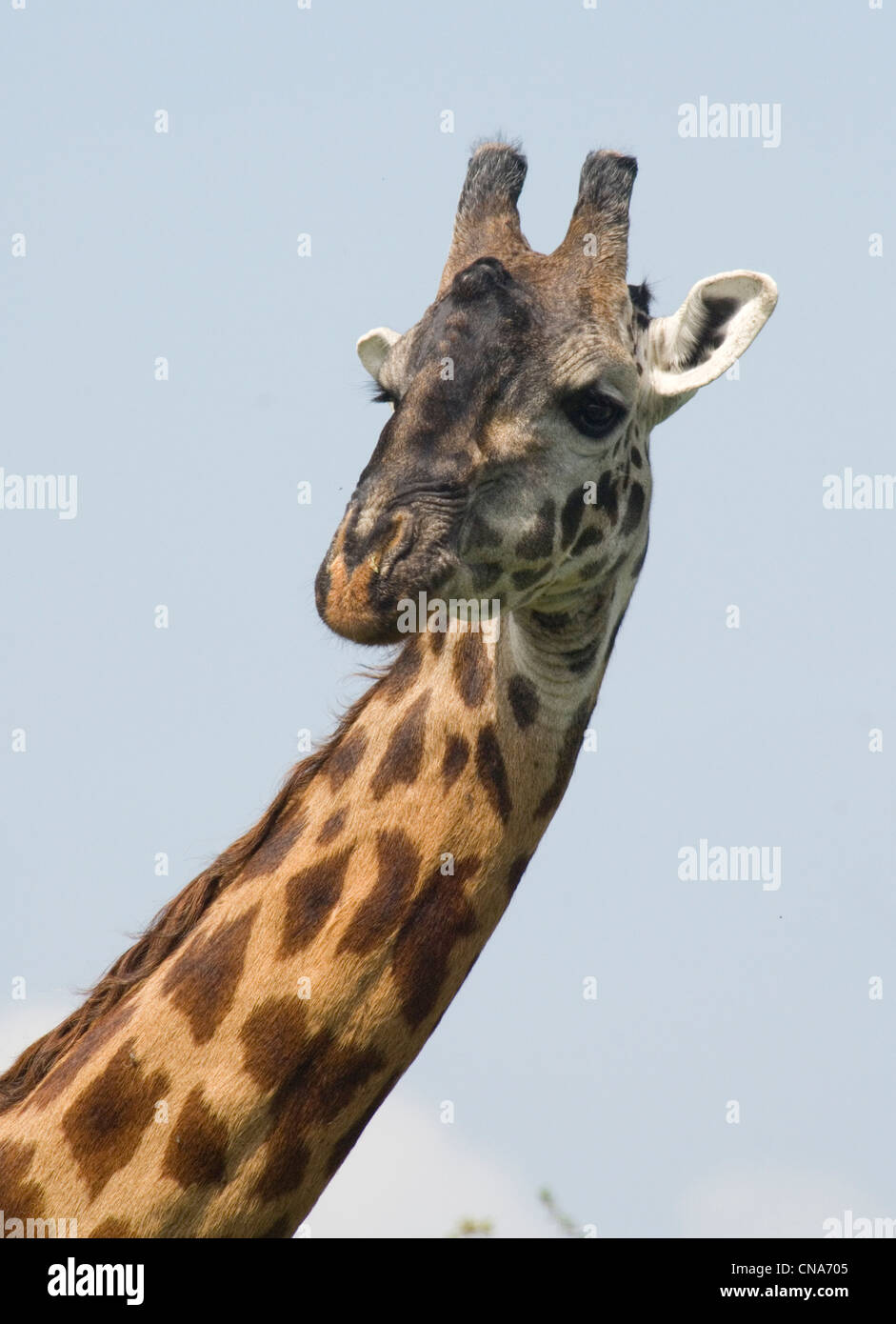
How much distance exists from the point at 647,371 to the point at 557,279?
2.13 ft

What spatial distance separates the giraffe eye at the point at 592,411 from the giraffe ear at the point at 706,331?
533mm

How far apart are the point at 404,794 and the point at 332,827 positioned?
1.20 ft

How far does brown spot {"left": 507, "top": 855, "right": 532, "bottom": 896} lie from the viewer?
8.96m

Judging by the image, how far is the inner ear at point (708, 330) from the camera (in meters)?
9.38

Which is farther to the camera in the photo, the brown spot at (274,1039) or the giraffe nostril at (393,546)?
the brown spot at (274,1039)

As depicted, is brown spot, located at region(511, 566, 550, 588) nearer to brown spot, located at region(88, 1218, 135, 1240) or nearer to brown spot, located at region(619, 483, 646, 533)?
brown spot, located at region(619, 483, 646, 533)

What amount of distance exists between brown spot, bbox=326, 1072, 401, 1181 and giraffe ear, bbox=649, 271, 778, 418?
137 inches

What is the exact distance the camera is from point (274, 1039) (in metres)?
8.56

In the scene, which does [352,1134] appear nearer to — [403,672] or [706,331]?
[403,672]

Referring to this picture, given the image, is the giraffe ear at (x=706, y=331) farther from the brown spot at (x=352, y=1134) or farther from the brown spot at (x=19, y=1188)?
the brown spot at (x=19, y=1188)

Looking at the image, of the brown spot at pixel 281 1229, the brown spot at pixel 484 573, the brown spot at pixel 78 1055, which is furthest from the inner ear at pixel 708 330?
the brown spot at pixel 281 1229

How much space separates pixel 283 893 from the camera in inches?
351

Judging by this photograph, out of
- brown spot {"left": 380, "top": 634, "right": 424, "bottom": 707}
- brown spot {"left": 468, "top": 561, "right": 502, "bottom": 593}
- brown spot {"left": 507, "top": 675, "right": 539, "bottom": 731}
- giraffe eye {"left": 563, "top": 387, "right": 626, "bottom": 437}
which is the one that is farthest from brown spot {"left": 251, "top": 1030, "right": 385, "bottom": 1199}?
giraffe eye {"left": 563, "top": 387, "right": 626, "bottom": 437}

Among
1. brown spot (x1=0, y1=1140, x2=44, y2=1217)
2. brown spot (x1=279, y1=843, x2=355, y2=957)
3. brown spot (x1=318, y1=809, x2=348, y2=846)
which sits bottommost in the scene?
brown spot (x1=0, y1=1140, x2=44, y2=1217)
